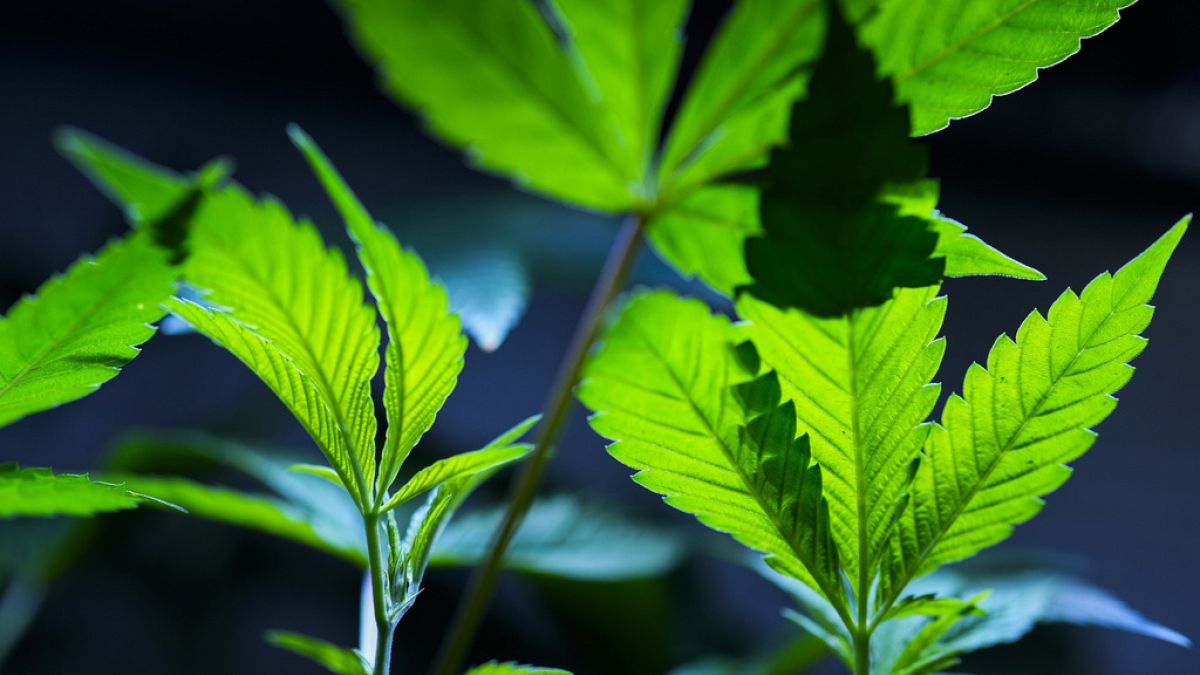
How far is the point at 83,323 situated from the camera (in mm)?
237

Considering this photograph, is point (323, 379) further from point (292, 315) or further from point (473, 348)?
point (473, 348)

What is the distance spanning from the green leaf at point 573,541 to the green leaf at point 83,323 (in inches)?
11.0

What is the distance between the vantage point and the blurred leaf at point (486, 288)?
1.46 feet

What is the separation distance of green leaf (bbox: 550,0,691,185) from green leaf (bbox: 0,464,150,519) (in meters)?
0.24

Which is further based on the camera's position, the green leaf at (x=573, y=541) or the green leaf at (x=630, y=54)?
the green leaf at (x=573, y=541)

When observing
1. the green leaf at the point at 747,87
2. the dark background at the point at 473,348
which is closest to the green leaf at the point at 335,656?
the green leaf at the point at 747,87

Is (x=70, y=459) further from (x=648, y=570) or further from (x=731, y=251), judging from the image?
(x=731, y=251)

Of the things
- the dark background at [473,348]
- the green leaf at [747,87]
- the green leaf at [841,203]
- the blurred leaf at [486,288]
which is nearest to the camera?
the green leaf at [841,203]

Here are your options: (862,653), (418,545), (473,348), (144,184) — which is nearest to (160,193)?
(144,184)

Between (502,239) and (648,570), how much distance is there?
0.27 m

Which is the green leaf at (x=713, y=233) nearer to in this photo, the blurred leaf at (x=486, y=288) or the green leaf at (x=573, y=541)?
the blurred leaf at (x=486, y=288)

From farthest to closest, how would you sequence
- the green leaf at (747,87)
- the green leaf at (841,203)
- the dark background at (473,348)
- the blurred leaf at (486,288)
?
the dark background at (473,348) → the blurred leaf at (486,288) → the green leaf at (747,87) → the green leaf at (841,203)

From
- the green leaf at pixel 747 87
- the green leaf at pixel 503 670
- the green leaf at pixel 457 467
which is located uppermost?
the green leaf at pixel 747 87

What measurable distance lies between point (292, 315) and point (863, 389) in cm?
15
